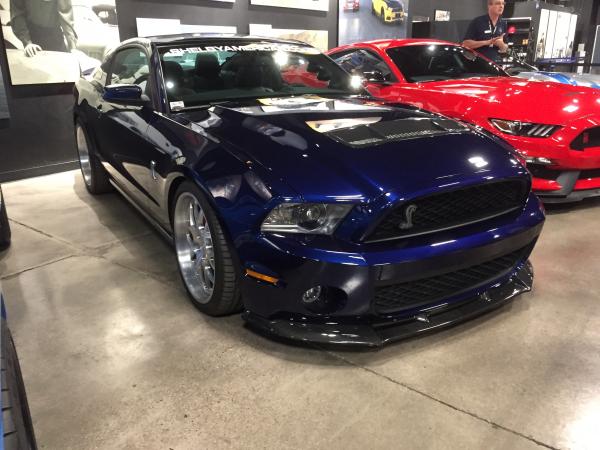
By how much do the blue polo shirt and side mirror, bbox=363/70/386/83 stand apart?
6.79 ft

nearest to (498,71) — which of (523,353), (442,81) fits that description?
(442,81)

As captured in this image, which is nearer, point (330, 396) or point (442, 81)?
point (330, 396)

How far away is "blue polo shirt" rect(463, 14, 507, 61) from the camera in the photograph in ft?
18.7

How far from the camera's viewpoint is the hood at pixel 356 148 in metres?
1.84

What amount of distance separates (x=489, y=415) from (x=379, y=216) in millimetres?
783

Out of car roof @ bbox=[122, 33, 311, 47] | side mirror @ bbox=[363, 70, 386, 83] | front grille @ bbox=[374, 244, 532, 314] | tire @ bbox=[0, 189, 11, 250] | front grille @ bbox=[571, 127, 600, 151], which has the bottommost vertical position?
tire @ bbox=[0, 189, 11, 250]

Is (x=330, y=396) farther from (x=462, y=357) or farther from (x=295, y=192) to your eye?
(x=295, y=192)

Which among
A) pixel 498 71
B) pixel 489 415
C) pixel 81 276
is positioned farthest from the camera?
pixel 498 71

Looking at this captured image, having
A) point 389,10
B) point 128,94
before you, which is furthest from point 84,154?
point 389,10

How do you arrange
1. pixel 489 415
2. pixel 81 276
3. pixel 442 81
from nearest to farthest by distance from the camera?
pixel 489 415 < pixel 81 276 < pixel 442 81

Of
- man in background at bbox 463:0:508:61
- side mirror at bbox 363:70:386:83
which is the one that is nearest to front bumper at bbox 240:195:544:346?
side mirror at bbox 363:70:386:83

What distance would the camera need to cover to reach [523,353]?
2066 millimetres

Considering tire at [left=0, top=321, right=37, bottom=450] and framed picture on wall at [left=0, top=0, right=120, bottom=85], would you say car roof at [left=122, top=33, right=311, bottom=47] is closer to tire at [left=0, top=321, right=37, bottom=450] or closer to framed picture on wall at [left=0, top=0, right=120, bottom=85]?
tire at [left=0, top=321, right=37, bottom=450]

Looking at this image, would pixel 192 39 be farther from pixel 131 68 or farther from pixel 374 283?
pixel 374 283
